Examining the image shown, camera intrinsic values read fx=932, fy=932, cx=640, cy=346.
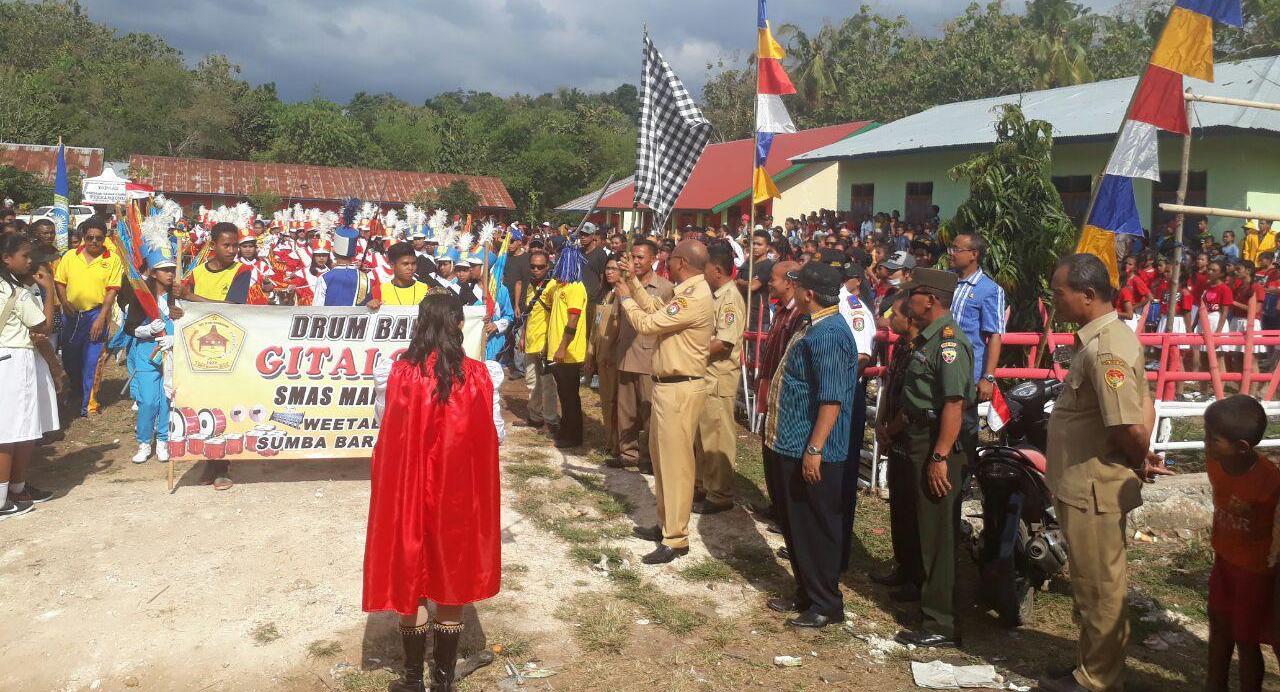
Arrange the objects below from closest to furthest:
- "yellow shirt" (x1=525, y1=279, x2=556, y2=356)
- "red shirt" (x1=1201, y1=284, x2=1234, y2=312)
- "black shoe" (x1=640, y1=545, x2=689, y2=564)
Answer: "black shoe" (x1=640, y1=545, x2=689, y2=564), "yellow shirt" (x1=525, y1=279, x2=556, y2=356), "red shirt" (x1=1201, y1=284, x2=1234, y2=312)

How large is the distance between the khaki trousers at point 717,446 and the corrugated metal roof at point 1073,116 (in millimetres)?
8554

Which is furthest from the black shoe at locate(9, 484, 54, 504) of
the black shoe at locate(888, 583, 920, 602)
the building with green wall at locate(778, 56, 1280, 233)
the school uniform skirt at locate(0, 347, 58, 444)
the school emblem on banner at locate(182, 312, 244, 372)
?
the building with green wall at locate(778, 56, 1280, 233)

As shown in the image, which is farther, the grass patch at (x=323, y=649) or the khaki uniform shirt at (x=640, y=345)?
the khaki uniform shirt at (x=640, y=345)

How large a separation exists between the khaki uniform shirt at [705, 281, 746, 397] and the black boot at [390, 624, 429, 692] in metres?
3.19

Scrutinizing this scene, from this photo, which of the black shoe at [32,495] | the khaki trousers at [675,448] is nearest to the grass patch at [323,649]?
the khaki trousers at [675,448]

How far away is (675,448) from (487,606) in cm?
150

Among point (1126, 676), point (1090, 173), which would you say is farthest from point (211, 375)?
point (1090, 173)

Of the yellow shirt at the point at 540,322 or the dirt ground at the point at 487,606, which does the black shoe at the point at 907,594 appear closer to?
the dirt ground at the point at 487,606

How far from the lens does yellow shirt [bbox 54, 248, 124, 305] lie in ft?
31.1

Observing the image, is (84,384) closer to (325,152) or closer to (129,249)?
(129,249)

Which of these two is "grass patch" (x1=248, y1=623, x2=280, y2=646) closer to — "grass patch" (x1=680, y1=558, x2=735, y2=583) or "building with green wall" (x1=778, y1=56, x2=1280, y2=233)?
"grass patch" (x1=680, y1=558, x2=735, y2=583)

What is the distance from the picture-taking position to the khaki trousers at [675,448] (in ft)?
19.2

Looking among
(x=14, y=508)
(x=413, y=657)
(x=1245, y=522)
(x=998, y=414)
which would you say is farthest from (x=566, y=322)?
(x=1245, y=522)

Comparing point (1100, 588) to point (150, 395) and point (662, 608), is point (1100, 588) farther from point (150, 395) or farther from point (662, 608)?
point (150, 395)
